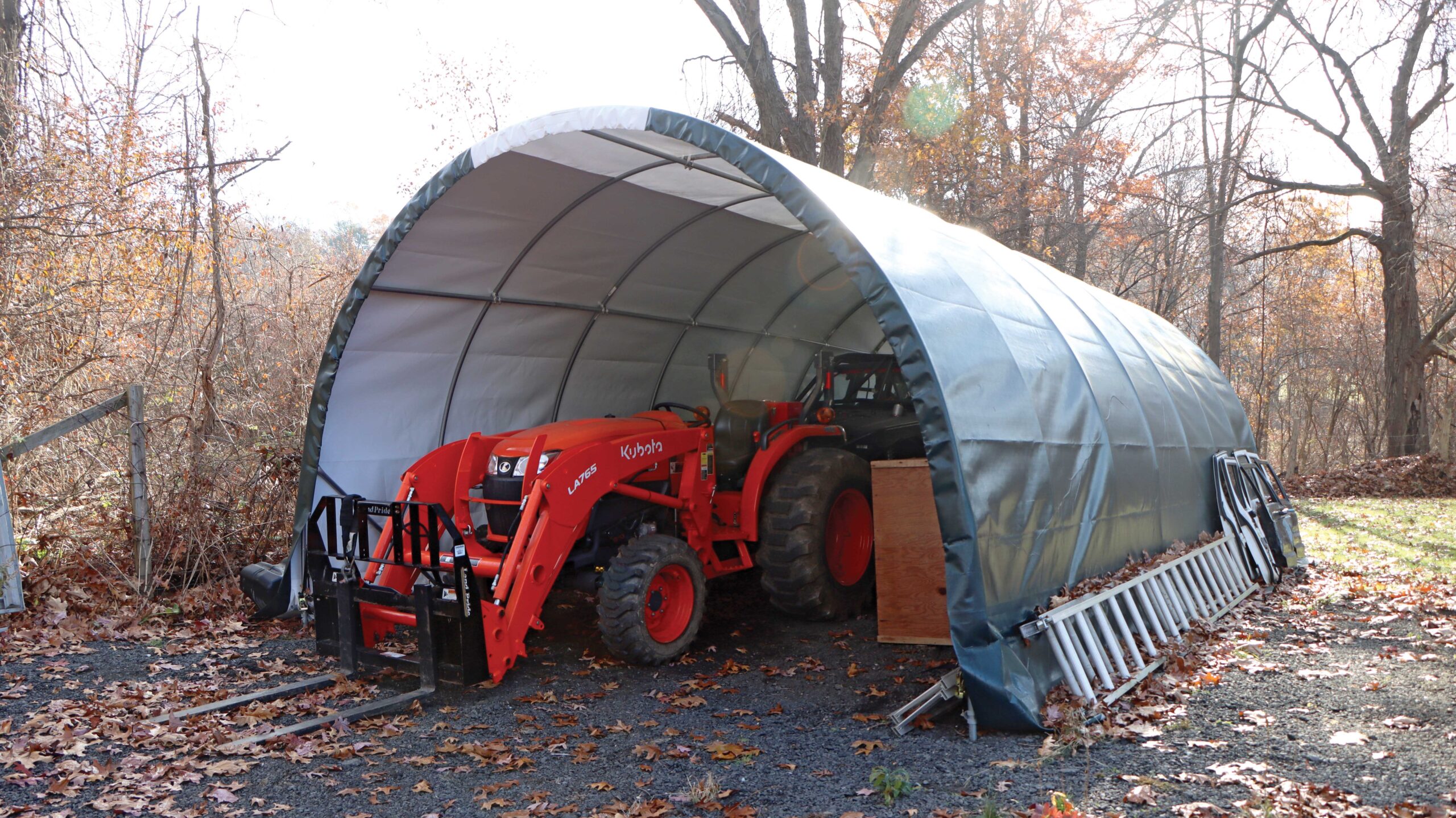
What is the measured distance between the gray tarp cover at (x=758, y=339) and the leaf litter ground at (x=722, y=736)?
0.75 metres

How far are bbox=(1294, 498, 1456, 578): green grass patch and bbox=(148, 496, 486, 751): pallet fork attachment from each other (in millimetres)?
9120

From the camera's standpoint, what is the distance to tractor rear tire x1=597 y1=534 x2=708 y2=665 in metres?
5.91

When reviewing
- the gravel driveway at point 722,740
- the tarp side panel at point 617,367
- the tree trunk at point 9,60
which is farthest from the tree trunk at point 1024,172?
the tree trunk at point 9,60

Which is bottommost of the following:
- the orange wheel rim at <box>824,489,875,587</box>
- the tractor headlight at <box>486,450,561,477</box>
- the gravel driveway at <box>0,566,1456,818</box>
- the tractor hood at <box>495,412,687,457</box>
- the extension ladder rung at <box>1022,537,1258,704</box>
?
the gravel driveway at <box>0,566,1456,818</box>

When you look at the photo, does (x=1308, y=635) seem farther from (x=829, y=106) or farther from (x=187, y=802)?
(x=829, y=106)

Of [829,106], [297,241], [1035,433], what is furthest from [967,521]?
[297,241]

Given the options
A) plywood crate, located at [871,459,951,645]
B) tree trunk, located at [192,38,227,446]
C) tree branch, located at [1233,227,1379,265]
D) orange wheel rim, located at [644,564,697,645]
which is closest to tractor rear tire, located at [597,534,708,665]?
orange wheel rim, located at [644,564,697,645]

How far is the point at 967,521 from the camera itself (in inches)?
191

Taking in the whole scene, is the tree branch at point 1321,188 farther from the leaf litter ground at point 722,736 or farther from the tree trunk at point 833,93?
the leaf litter ground at point 722,736

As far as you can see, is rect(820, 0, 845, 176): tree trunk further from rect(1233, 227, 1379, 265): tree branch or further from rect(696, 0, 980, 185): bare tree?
rect(1233, 227, 1379, 265): tree branch

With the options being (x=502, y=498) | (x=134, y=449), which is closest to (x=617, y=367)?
(x=502, y=498)

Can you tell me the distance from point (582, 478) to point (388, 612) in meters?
1.40

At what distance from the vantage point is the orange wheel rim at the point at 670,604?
630 centimetres

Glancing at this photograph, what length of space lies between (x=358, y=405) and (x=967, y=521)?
17.3 ft
